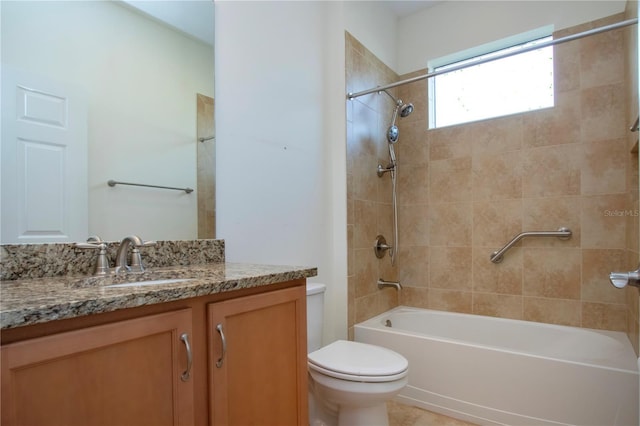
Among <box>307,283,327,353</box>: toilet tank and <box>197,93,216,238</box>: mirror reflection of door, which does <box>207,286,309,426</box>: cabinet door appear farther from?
<box>197,93,216,238</box>: mirror reflection of door

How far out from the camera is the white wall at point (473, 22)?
2168 mm

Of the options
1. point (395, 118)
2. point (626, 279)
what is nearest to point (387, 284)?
point (395, 118)

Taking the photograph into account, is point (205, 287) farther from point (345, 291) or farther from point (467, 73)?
point (467, 73)

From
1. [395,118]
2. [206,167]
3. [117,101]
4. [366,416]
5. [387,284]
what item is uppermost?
[395,118]

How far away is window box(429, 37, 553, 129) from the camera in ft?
7.62

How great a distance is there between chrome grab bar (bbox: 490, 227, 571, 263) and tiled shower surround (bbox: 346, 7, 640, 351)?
0.04 meters

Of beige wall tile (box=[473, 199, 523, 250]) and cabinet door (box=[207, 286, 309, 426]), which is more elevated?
beige wall tile (box=[473, 199, 523, 250])

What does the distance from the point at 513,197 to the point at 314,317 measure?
161cm

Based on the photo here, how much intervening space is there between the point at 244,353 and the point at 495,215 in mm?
2057

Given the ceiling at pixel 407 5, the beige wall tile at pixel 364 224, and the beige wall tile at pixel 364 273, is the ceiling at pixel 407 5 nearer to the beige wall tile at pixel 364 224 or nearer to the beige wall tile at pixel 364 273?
the beige wall tile at pixel 364 224

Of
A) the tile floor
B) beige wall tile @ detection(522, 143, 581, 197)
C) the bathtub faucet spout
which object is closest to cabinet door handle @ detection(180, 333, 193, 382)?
the tile floor

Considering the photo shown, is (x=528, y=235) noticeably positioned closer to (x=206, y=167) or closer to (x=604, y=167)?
(x=604, y=167)

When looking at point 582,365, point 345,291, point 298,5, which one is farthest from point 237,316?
point 298,5

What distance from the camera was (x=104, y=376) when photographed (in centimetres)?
69
